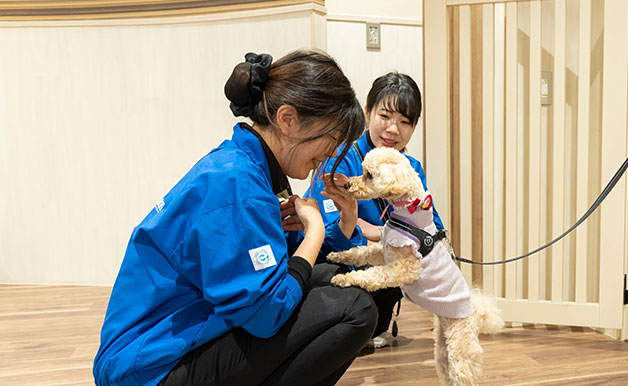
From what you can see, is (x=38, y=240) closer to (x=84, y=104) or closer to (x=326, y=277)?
(x=84, y=104)

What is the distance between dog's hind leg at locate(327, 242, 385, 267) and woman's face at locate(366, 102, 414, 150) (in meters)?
0.54

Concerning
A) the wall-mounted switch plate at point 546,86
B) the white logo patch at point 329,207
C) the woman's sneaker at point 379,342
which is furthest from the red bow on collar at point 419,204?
the wall-mounted switch plate at point 546,86

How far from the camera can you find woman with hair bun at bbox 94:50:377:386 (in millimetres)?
1010

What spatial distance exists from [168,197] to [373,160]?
1.77 ft

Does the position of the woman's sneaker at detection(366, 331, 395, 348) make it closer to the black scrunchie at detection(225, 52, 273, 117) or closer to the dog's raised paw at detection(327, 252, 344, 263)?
the dog's raised paw at detection(327, 252, 344, 263)

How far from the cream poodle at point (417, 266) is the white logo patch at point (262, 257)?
0.33 m

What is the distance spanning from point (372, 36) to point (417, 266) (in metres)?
2.33

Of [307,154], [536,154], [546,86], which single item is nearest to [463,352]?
[307,154]

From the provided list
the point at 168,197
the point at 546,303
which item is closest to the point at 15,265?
the point at 168,197

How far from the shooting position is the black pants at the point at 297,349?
42.4 inches

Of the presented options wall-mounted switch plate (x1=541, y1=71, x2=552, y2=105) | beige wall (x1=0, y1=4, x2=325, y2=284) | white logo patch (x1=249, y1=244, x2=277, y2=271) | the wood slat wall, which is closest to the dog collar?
white logo patch (x1=249, y1=244, x2=277, y2=271)

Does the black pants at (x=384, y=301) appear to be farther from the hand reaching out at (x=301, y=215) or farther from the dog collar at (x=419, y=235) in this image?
the hand reaching out at (x=301, y=215)

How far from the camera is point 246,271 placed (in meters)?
1.00

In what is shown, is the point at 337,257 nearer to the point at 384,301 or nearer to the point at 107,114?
the point at 384,301
